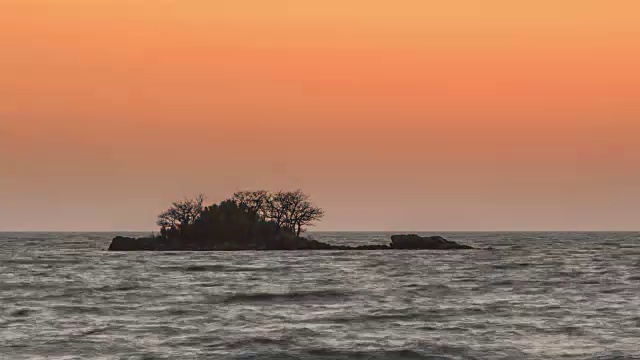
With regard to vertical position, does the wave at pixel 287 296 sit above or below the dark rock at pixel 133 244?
below

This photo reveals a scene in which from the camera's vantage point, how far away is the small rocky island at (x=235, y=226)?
161250mm

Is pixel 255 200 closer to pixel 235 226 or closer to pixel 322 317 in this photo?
pixel 235 226

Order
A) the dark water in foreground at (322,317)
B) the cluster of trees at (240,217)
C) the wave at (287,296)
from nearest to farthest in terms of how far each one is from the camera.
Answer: the dark water in foreground at (322,317) < the wave at (287,296) < the cluster of trees at (240,217)

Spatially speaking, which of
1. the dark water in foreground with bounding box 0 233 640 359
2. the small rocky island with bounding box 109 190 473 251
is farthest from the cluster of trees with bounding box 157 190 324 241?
the dark water in foreground with bounding box 0 233 640 359

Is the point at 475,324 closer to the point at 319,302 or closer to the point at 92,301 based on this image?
the point at 319,302

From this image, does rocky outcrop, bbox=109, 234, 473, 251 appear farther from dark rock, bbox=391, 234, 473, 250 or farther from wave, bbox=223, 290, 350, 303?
wave, bbox=223, 290, 350, 303

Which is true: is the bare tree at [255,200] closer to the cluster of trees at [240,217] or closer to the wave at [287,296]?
the cluster of trees at [240,217]

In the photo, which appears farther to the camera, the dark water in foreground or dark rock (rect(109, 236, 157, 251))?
dark rock (rect(109, 236, 157, 251))

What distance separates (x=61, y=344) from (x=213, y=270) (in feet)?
196

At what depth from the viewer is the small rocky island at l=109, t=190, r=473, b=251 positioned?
161 meters

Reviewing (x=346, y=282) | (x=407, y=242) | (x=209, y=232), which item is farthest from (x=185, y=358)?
(x=407, y=242)

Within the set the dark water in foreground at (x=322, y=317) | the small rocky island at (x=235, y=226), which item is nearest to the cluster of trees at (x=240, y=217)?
the small rocky island at (x=235, y=226)

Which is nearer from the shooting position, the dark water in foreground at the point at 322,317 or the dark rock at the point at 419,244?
the dark water in foreground at the point at 322,317

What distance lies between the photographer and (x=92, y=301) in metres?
A: 56.8
